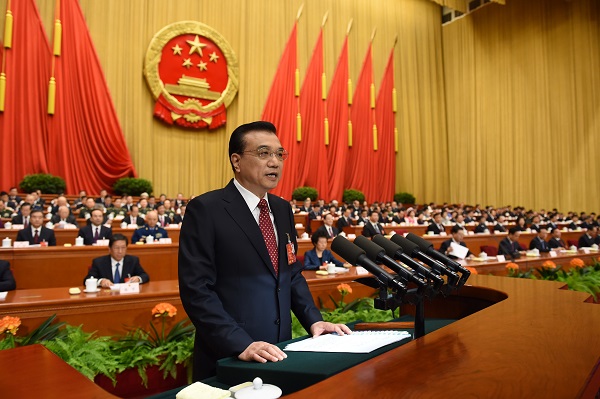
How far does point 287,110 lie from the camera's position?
13.0 meters

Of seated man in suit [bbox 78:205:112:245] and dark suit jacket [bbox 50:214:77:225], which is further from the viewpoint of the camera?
dark suit jacket [bbox 50:214:77:225]

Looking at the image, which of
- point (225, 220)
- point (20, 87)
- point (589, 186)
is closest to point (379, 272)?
point (225, 220)

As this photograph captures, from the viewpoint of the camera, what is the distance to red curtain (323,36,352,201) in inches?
541

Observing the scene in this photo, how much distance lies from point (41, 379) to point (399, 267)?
0.83 meters

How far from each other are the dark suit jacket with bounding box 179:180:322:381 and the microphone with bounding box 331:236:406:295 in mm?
269

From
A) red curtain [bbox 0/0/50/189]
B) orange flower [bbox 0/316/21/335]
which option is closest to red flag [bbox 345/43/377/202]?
red curtain [bbox 0/0/50/189]

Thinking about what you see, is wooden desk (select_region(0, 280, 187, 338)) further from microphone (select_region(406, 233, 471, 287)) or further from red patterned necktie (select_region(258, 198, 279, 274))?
microphone (select_region(406, 233, 471, 287))

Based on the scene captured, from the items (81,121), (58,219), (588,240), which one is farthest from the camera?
(81,121)

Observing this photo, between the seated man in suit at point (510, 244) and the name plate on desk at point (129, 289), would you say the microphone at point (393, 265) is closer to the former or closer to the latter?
the name plate on desk at point (129, 289)

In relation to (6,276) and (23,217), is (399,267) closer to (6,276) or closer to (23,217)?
(6,276)

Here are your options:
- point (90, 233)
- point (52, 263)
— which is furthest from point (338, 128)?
point (52, 263)

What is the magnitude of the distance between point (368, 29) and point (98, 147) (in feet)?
32.4

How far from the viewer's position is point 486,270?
4.48 m

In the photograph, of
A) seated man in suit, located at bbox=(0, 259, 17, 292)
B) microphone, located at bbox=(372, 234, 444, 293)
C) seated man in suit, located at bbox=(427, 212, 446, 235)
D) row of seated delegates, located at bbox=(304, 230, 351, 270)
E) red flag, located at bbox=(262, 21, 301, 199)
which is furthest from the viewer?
red flag, located at bbox=(262, 21, 301, 199)
